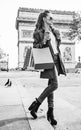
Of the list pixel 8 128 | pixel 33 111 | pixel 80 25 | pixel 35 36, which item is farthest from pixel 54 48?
pixel 80 25

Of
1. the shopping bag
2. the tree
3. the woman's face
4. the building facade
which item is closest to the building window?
the building facade

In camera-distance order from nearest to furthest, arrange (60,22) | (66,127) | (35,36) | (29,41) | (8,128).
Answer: (8,128) → (66,127) → (35,36) → (29,41) → (60,22)

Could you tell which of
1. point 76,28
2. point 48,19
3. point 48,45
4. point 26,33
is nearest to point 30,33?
point 26,33

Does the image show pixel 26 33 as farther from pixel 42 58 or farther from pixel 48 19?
pixel 42 58

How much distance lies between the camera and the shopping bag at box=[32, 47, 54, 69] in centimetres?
322

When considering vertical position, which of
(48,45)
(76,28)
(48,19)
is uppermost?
(76,28)

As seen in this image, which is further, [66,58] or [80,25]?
[66,58]

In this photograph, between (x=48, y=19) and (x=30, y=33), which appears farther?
(x=30, y=33)

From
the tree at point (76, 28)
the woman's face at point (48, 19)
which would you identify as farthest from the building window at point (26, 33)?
the woman's face at point (48, 19)

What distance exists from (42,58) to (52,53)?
162 mm

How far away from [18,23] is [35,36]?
178 feet

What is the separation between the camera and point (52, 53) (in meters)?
3.29

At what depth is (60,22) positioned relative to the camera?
187 feet

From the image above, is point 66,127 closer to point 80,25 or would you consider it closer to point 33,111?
point 33,111
